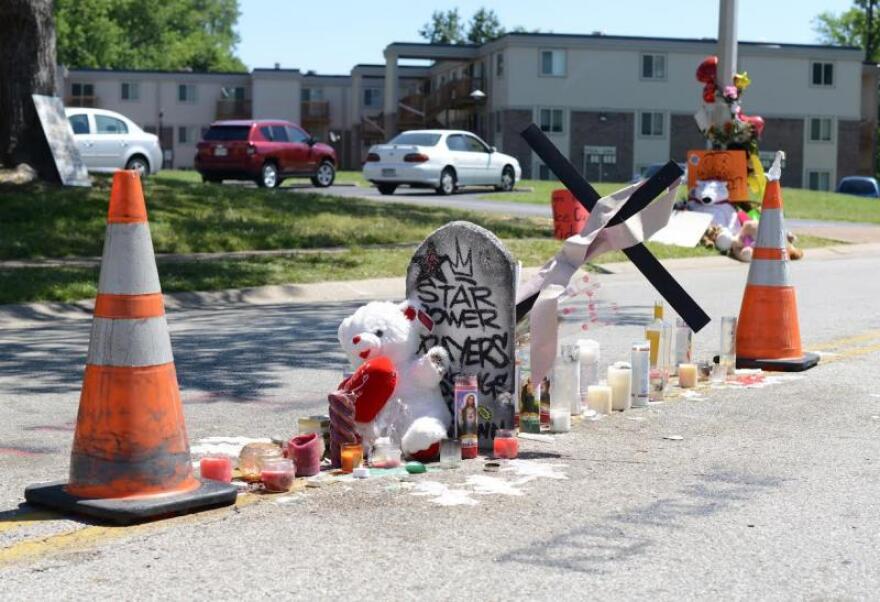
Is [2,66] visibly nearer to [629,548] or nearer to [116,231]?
[116,231]

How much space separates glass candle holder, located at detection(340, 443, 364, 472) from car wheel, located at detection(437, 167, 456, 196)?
28.7 m

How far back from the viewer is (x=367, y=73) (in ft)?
246

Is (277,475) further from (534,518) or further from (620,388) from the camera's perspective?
(620,388)

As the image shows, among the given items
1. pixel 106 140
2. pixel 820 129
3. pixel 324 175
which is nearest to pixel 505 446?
pixel 106 140

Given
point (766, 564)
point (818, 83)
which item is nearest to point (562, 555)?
point (766, 564)

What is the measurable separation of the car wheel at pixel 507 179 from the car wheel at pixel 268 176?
5.99 metres

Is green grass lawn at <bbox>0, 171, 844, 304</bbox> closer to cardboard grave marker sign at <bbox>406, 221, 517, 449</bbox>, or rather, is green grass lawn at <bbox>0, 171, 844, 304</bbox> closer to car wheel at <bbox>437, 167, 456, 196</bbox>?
cardboard grave marker sign at <bbox>406, 221, 517, 449</bbox>

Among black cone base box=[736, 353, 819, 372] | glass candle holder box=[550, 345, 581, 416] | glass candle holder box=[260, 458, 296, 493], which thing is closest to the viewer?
glass candle holder box=[260, 458, 296, 493]

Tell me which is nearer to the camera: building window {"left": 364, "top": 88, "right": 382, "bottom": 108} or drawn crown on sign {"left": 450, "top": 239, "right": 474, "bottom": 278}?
drawn crown on sign {"left": 450, "top": 239, "right": 474, "bottom": 278}

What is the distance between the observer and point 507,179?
3725cm

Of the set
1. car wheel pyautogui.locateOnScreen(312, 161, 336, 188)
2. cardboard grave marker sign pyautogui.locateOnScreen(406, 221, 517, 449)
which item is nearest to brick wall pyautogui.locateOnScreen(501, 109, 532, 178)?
car wheel pyautogui.locateOnScreen(312, 161, 336, 188)

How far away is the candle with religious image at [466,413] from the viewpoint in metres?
6.19

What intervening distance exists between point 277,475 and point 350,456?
0.44m

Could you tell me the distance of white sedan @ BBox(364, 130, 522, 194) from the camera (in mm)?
33844
